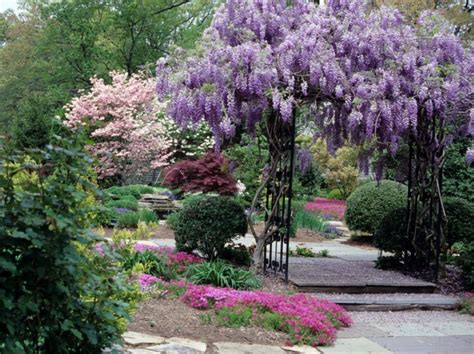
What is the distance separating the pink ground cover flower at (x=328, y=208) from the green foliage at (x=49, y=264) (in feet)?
45.0

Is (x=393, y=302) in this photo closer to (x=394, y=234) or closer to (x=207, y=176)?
(x=394, y=234)

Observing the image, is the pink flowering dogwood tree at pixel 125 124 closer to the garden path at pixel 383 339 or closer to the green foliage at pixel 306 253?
the green foliage at pixel 306 253

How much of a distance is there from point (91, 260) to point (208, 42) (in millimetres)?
5115

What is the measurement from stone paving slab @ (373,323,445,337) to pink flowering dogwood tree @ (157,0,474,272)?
2.23m

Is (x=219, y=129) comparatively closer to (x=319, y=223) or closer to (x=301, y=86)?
(x=301, y=86)

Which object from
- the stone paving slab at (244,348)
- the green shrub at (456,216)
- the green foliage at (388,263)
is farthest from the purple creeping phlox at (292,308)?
the green shrub at (456,216)

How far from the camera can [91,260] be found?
302cm

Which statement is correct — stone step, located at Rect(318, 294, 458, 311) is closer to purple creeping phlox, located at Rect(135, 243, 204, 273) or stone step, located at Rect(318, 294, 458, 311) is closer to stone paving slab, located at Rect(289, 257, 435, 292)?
stone paving slab, located at Rect(289, 257, 435, 292)

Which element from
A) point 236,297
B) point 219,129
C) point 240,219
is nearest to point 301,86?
point 219,129

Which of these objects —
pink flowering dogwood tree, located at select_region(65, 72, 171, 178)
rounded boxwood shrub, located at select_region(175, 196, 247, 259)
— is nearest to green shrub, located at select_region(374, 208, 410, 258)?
rounded boxwood shrub, located at select_region(175, 196, 247, 259)

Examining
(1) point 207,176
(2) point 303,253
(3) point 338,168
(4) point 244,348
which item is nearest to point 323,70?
(4) point 244,348

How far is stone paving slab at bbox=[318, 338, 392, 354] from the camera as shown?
16.3 feet

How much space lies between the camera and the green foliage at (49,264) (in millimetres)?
2391

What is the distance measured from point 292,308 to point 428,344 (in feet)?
4.16
